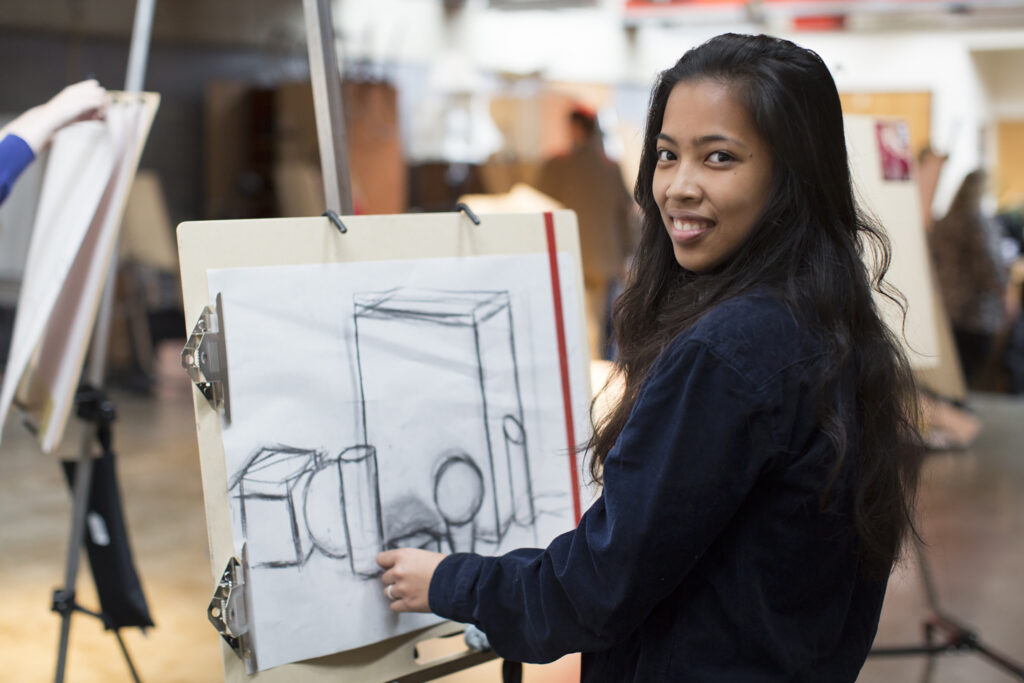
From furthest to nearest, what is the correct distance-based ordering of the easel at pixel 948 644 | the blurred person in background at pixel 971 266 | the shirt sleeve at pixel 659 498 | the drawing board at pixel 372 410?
the blurred person in background at pixel 971 266 → the easel at pixel 948 644 → the drawing board at pixel 372 410 → the shirt sleeve at pixel 659 498

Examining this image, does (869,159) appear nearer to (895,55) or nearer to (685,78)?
(685,78)

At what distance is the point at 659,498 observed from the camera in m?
0.73

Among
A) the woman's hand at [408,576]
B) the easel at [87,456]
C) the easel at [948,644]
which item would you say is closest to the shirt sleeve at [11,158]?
the easel at [87,456]

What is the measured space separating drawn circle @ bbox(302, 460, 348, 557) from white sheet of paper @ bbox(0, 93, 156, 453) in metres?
0.45

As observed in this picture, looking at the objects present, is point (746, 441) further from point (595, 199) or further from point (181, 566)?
point (595, 199)

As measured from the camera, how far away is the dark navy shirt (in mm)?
720

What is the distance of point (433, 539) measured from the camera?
3.46 ft

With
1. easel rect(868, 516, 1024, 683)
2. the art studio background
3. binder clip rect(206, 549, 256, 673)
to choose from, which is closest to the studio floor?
the art studio background

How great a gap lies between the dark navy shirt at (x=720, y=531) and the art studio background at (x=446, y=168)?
1157 mm

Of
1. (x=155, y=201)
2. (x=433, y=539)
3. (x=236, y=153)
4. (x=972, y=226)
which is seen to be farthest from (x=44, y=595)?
(x=236, y=153)

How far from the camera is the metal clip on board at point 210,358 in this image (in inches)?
36.1

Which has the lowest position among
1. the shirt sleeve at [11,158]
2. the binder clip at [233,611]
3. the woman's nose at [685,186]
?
the binder clip at [233,611]

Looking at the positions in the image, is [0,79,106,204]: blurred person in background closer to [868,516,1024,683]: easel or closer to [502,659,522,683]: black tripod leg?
[502,659,522,683]: black tripod leg

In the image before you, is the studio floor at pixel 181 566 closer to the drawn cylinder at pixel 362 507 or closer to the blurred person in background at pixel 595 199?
the drawn cylinder at pixel 362 507
